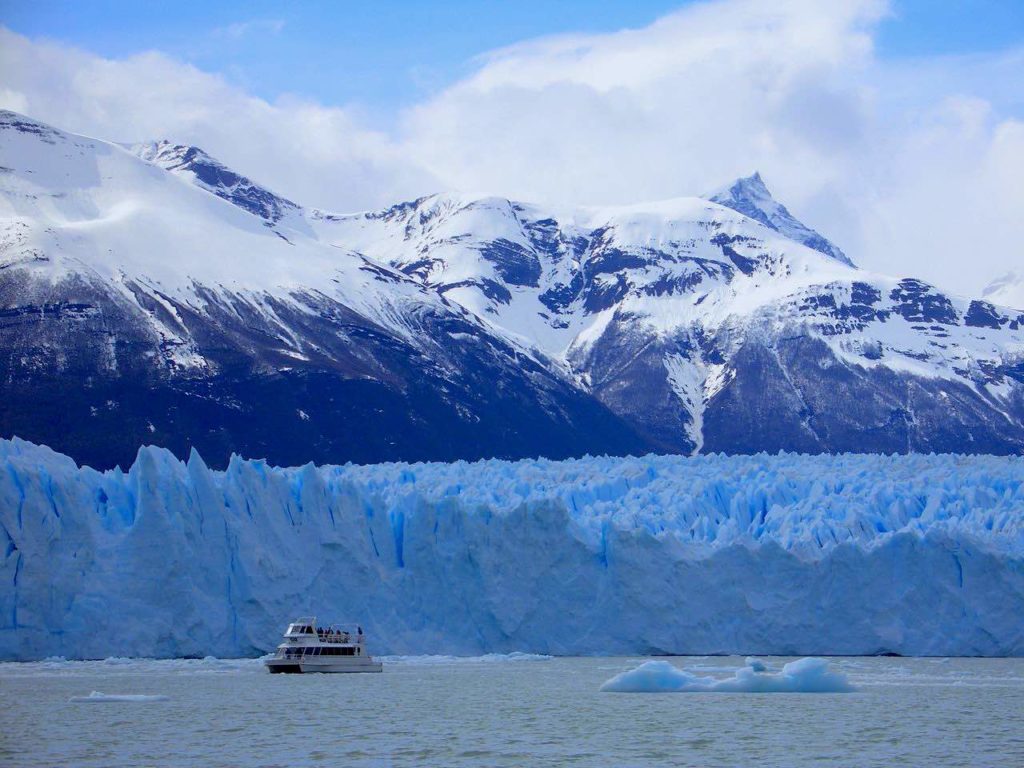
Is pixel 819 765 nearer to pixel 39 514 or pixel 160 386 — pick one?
pixel 39 514

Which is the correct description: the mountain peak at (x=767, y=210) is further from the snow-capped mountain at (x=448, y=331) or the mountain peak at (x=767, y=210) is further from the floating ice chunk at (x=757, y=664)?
the floating ice chunk at (x=757, y=664)

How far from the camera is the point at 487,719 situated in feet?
92.0

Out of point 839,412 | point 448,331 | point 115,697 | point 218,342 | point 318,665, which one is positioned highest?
point 448,331

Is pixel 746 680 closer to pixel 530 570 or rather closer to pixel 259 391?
pixel 530 570

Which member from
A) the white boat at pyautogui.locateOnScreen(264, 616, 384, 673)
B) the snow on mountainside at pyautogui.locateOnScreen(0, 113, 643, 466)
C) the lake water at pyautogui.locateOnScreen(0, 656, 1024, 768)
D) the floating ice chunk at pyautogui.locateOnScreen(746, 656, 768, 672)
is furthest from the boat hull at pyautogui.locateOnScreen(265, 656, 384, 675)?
the snow on mountainside at pyautogui.locateOnScreen(0, 113, 643, 466)

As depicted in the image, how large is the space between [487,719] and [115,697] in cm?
659

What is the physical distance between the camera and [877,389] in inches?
4560

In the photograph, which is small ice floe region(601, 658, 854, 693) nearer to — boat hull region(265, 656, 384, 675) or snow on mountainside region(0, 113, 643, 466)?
boat hull region(265, 656, 384, 675)

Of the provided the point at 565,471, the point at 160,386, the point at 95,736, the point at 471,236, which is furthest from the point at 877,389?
the point at 95,736

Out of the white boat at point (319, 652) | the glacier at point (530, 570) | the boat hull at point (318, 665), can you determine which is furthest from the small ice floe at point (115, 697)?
the glacier at point (530, 570)

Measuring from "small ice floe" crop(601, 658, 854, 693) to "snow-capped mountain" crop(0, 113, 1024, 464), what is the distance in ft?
158

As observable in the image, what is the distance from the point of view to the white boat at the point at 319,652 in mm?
35188

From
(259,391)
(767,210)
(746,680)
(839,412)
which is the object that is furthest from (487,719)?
(767,210)

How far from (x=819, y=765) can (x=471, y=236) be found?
408 ft
